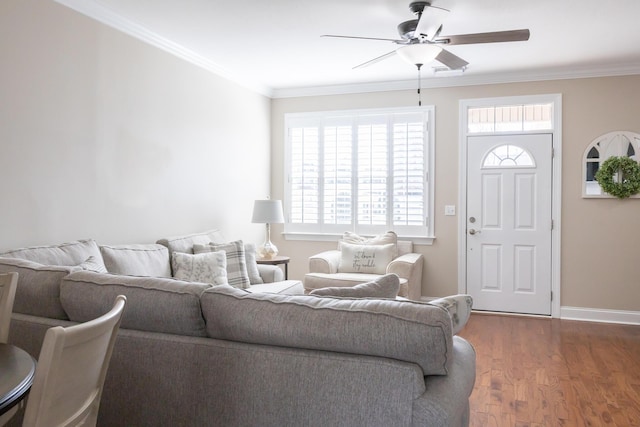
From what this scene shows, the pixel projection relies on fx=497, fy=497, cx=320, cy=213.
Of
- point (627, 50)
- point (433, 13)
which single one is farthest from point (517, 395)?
point (627, 50)

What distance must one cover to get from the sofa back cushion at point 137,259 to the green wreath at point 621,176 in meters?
4.39

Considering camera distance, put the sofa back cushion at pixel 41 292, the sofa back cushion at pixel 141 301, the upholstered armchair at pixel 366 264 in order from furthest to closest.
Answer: the upholstered armchair at pixel 366 264
the sofa back cushion at pixel 41 292
the sofa back cushion at pixel 141 301

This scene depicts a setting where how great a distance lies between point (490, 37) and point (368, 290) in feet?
6.98

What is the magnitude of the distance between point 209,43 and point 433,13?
2008mm

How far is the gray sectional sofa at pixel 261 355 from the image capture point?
161 cm

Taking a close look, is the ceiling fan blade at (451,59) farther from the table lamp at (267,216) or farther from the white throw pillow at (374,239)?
the table lamp at (267,216)

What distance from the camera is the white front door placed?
5441 millimetres

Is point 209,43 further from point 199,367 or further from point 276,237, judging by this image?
point 199,367

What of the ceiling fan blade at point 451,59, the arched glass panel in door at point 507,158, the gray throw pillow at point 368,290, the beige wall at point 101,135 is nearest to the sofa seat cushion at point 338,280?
the beige wall at point 101,135

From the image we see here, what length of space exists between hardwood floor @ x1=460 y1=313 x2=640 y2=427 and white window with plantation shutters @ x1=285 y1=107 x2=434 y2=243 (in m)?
1.59

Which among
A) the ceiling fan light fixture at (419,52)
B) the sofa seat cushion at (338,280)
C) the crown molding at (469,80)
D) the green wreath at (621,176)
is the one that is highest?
the crown molding at (469,80)

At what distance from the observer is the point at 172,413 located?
188 cm

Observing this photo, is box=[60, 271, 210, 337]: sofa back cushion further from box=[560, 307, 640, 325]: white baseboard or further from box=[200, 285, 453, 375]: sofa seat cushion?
box=[560, 307, 640, 325]: white baseboard

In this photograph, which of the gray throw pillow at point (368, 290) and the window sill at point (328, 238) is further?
the window sill at point (328, 238)
